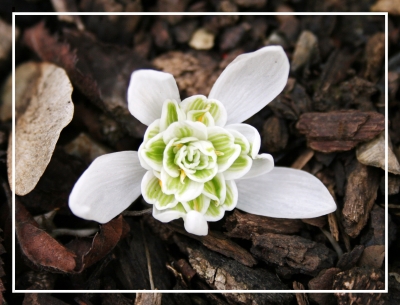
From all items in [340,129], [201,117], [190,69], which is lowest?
[340,129]

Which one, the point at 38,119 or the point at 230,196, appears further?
the point at 38,119

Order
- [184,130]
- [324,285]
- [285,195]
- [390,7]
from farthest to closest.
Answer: [390,7] → [285,195] → [324,285] → [184,130]

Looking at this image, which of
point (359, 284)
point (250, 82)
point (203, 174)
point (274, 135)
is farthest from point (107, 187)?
point (359, 284)

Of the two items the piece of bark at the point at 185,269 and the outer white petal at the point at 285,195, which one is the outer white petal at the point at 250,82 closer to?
the outer white petal at the point at 285,195

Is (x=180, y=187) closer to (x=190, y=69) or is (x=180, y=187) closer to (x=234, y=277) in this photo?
(x=234, y=277)

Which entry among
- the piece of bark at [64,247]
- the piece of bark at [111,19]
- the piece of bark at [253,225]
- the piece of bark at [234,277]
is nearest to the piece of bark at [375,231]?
the piece of bark at [253,225]

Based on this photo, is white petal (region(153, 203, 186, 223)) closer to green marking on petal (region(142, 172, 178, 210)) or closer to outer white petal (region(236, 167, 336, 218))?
green marking on petal (region(142, 172, 178, 210))

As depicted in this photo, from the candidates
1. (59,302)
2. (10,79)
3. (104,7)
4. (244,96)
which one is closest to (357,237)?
(244,96)
